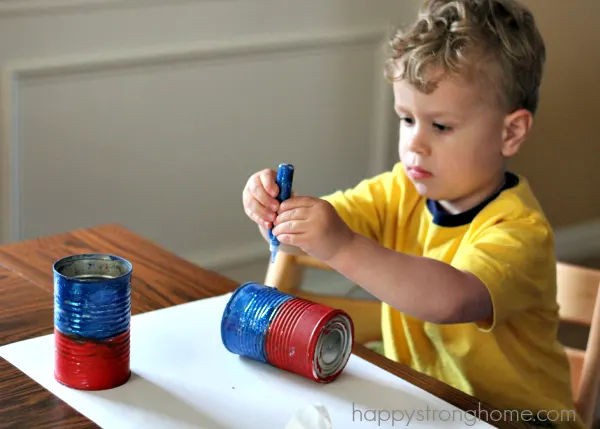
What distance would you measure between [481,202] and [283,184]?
0.40m

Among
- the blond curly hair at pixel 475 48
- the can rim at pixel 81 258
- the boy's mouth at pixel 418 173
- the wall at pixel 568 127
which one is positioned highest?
the blond curly hair at pixel 475 48

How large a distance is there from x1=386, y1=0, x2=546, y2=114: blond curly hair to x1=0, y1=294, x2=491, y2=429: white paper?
17.6 inches

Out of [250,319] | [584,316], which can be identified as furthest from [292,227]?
[584,316]

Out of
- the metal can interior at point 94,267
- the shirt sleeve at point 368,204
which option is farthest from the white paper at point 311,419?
the shirt sleeve at point 368,204

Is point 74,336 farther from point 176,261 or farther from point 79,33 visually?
point 79,33

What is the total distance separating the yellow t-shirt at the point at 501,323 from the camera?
1.26m

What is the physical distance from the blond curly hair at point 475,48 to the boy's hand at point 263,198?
0.27m

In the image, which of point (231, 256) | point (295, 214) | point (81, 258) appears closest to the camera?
point (81, 258)

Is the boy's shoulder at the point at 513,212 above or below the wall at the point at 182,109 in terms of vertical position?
above

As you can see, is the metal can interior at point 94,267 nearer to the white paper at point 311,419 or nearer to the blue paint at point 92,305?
the blue paint at point 92,305

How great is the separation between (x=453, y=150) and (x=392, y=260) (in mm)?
261

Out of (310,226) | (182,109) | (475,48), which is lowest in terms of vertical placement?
(182,109)

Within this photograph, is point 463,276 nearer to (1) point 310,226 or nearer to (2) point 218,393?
(1) point 310,226

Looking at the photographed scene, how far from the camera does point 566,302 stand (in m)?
1.46
